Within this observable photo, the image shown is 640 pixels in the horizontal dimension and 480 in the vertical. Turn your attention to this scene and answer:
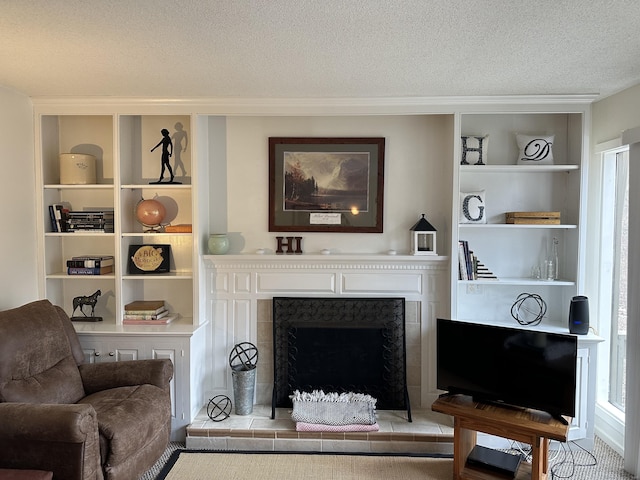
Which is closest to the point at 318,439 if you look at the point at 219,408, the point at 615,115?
the point at 219,408

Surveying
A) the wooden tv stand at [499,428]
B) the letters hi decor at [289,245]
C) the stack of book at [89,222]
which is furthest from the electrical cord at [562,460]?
the stack of book at [89,222]

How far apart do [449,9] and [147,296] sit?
3.05 m

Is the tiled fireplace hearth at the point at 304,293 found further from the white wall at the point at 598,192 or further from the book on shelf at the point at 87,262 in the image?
the white wall at the point at 598,192

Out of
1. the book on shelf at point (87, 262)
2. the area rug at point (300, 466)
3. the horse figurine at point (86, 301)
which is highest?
the book on shelf at point (87, 262)

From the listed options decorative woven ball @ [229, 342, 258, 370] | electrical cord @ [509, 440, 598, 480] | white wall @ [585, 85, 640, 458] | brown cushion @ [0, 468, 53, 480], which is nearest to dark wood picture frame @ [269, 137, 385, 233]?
decorative woven ball @ [229, 342, 258, 370]

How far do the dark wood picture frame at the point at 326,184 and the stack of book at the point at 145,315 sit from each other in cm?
109

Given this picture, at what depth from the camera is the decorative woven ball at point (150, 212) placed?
3484 mm

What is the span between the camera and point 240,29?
2094 millimetres

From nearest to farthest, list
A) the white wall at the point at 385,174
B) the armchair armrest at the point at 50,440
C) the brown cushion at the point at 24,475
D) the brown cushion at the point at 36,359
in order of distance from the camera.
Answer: the brown cushion at the point at 24,475
the armchair armrest at the point at 50,440
the brown cushion at the point at 36,359
the white wall at the point at 385,174

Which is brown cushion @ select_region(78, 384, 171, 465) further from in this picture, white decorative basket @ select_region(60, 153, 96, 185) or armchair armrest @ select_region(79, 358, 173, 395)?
white decorative basket @ select_region(60, 153, 96, 185)

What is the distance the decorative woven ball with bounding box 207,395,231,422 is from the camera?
3408 mm

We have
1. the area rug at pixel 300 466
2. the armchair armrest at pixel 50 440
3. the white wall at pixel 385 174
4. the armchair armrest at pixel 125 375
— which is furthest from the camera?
the white wall at pixel 385 174

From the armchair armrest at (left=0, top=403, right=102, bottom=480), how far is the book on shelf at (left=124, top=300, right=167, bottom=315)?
4.19ft

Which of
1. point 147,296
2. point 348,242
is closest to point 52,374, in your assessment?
point 147,296
